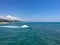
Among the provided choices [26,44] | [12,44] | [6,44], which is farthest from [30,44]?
[6,44]

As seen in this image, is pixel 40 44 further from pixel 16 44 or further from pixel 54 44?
pixel 16 44

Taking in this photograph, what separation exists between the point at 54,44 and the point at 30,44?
2995mm

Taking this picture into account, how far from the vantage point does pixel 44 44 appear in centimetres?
1145

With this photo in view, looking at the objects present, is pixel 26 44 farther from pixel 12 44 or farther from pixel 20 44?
pixel 12 44

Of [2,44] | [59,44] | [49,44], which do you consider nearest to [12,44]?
[2,44]

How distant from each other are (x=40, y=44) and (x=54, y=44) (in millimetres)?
1751

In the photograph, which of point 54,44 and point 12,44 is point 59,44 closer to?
point 54,44

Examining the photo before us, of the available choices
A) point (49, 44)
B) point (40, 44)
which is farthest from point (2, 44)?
point (49, 44)

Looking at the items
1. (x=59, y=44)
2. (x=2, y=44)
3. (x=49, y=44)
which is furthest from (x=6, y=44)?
(x=59, y=44)

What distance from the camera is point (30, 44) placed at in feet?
37.9

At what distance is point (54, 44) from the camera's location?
1151 cm

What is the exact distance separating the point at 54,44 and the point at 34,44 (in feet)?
8.18

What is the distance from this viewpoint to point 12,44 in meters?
11.4

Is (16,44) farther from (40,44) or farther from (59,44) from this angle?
(59,44)
